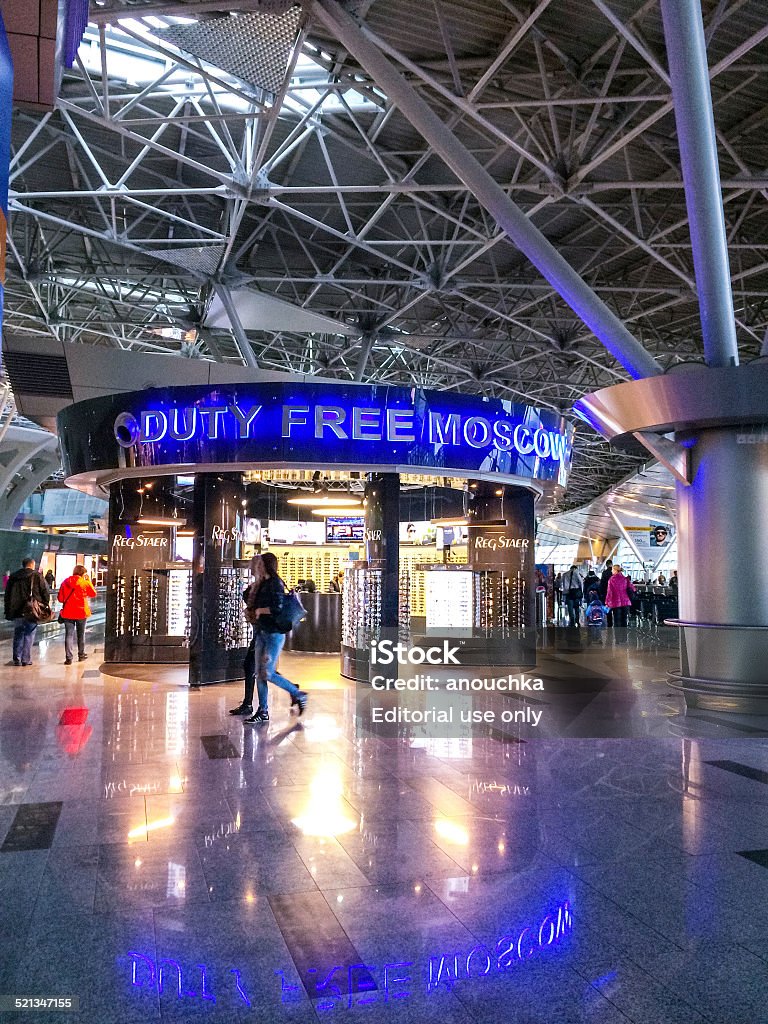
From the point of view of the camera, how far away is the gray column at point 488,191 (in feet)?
34.4

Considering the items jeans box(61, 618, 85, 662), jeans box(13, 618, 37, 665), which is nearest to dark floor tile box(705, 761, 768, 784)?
jeans box(61, 618, 85, 662)

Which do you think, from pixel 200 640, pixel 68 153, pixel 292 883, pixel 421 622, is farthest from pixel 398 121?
pixel 292 883

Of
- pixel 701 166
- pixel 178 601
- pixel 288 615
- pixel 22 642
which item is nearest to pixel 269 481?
pixel 178 601

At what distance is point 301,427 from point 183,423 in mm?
1875

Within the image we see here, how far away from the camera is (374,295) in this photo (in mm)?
28000

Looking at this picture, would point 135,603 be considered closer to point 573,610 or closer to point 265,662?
point 265,662

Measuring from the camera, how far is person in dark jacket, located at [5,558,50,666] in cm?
1352

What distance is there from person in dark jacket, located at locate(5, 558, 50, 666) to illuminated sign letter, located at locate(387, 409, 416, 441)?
22.9 ft

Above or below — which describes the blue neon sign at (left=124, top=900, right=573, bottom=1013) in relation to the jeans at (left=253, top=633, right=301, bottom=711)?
below

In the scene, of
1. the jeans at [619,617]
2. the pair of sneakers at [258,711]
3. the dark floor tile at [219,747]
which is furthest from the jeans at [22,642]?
the jeans at [619,617]

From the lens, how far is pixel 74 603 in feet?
48.6

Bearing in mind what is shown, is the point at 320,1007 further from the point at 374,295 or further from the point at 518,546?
the point at 374,295

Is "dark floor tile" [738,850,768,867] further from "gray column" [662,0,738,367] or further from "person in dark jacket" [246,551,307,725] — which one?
"gray column" [662,0,738,367]

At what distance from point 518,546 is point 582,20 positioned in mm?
9577
